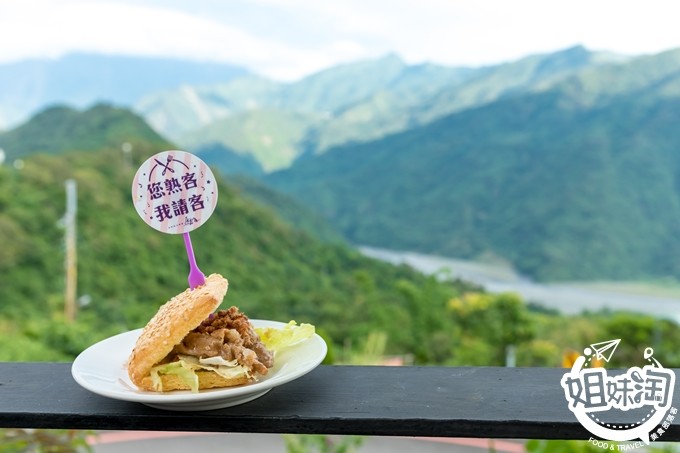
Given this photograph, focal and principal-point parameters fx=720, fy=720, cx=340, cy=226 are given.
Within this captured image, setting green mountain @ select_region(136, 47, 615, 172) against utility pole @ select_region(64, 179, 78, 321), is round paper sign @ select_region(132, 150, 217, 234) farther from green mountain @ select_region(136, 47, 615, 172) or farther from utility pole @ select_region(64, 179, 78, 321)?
green mountain @ select_region(136, 47, 615, 172)

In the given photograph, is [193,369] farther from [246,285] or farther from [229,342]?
[246,285]

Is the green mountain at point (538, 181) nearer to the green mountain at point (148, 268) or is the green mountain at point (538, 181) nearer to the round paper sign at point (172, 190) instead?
the green mountain at point (148, 268)

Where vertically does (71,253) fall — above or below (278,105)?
below

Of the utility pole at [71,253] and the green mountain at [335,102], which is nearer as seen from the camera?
the utility pole at [71,253]

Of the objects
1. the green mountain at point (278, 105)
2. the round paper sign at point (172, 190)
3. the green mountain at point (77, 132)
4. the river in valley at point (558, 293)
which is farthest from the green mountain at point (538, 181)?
the round paper sign at point (172, 190)

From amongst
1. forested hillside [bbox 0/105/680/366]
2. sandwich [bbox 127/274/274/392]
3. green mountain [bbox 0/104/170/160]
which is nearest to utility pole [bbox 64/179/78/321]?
forested hillside [bbox 0/105/680/366]

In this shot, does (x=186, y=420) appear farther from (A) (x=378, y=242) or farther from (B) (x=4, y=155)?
(A) (x=378, y=242)

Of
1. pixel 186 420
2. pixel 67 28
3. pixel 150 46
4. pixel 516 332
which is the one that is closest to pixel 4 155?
pixel 67 28

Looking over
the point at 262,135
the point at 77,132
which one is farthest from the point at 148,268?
the point at 262,135
